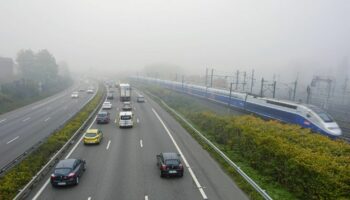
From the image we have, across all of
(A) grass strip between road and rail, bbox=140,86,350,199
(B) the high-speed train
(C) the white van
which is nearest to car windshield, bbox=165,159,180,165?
(A) grass strip between road and rail, bbox=140,86,350,199

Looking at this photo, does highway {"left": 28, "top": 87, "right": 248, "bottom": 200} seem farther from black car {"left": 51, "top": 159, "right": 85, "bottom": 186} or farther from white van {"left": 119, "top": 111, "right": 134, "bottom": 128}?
white van {"left": 119, "top": 111, "right": 134, "bottom": 128}

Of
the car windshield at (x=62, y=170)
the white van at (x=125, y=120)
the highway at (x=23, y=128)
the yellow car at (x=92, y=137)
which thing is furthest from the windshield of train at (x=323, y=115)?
the highway at (x=23, y=128)

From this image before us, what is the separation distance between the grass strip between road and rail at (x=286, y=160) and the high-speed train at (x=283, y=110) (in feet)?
33.4

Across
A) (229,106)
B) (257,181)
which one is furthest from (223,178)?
(229,106)

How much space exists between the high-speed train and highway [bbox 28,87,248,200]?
615 inches

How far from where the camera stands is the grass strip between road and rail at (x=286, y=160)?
1563 cm

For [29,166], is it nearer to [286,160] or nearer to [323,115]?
[286,160]

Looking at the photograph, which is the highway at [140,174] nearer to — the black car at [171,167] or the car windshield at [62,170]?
the black car at [171,167]

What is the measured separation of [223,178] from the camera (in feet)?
69.9

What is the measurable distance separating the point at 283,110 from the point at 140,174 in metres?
28.0

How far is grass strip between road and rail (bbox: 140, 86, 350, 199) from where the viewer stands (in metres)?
15.6

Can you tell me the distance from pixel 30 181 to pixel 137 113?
115 feet

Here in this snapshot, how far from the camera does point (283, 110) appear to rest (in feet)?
140

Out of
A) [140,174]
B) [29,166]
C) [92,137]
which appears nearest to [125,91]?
[92,137]
